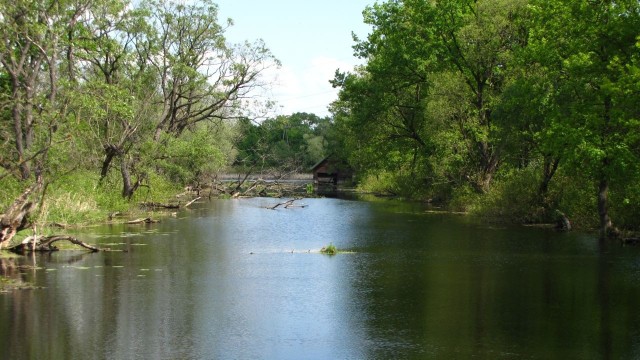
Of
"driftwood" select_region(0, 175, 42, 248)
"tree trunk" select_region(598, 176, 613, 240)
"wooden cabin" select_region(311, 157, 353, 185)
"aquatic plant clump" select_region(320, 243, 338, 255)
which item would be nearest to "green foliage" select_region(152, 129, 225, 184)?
"aquatic plant clump" select_region(320, 243, 338, 255)

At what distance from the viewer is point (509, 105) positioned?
33.2m

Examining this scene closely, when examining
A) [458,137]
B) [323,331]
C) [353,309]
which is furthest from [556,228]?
[323,331]

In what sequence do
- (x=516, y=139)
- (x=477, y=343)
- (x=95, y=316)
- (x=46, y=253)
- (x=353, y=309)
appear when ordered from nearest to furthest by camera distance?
(x=477, y=343) < (x=95, y=316) < (x=353, y=309) < (x=46, y=253) < (x=516, y=139)

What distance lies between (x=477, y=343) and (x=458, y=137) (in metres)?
32.0

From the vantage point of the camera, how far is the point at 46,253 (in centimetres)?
2212

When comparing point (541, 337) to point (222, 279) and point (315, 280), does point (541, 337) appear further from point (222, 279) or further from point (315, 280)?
point (222, 279)

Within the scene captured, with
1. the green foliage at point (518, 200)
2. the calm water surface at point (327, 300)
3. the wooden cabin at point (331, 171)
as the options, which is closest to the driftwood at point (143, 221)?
the calm water surface at point (327, 300)

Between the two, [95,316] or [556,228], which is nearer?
[95,316]

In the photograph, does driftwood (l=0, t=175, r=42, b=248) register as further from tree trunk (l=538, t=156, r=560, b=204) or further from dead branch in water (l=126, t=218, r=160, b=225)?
tree trunk (l=538, t=156, r=560, b=204)

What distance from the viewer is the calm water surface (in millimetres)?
11914

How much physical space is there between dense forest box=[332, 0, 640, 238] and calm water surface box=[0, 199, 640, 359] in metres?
3.97

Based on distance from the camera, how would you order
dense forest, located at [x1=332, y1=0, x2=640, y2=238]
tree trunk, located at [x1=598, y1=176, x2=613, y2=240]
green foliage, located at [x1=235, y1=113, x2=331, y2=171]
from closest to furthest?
dense forest, located at [x1=332, y1=0, x2=640, y2=238], tree trunk, located at [x1=598, y1=176, x2=613, y2=240], green foliage, located at [x1=235, y1=113, x2=331, y2=171]

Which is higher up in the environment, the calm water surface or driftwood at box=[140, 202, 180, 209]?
driftwood at box=[140, 202, 180, 209]

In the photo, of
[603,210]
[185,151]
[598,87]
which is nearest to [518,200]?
[603,210]
